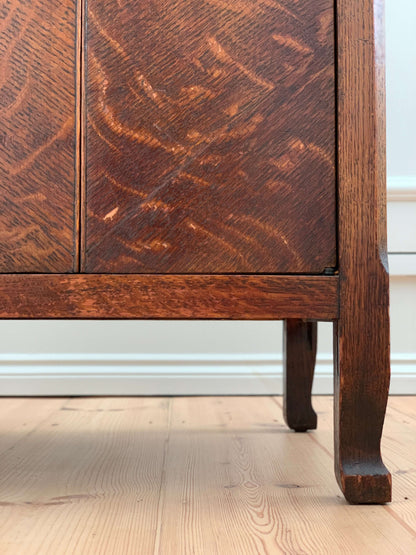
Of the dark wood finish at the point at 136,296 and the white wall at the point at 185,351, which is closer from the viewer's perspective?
the dark wood finish at the point at 136,296

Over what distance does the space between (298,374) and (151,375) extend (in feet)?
1.57

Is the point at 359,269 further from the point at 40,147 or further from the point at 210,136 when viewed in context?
the point at 40,147

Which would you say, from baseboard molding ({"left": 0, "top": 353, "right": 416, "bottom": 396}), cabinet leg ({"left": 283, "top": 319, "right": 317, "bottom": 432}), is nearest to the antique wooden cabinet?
cabinet leg ({"left": 283, "top": 319, "right": 317, "bottom": 432})

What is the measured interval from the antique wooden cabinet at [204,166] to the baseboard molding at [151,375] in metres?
0.78

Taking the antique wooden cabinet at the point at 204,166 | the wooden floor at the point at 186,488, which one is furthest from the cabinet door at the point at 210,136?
the wooden floor at the point at 186,488

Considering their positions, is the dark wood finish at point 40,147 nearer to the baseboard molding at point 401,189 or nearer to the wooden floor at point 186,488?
the wooden floor at point 186,488

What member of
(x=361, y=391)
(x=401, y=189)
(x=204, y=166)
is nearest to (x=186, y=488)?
(x=361, y=391)

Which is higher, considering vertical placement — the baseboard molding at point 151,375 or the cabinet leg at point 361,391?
the cabinet leg at point 361,391

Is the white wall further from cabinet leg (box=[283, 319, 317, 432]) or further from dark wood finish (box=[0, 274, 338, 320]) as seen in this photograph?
dark wood finish (box=[0, 274, 338, 320])

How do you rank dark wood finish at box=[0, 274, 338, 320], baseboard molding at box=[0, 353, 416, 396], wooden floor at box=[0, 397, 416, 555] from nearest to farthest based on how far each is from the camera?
wooden floor at box=[0, 397, 416, 555] → dark wood finish at box=[0, 274, 338, 320] → baseboard molding at box=[0, 353, 416, 396]

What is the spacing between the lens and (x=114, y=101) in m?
0.64

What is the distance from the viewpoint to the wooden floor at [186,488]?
1.72ft

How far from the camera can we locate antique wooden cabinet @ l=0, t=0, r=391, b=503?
633 millimetres

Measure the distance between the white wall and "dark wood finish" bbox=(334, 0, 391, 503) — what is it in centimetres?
79
